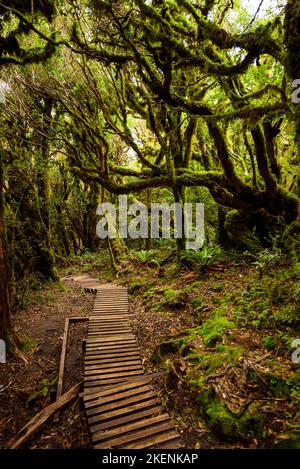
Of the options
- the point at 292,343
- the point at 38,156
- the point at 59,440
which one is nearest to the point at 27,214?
the point at 38,156

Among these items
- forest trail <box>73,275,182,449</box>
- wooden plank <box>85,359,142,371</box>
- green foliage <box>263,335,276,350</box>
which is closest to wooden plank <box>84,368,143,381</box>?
forest trail <box>73,275,182,449</box>

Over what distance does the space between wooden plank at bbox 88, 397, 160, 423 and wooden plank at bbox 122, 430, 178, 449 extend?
1.78ft

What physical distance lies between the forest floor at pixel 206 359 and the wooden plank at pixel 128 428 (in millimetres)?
168

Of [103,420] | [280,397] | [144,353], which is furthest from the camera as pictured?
[144,353]

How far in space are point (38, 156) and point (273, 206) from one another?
9.27 metres

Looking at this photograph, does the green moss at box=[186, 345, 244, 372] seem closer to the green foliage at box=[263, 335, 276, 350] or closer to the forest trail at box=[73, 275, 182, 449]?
the green foliage at box=[263, 335, 276, 350]

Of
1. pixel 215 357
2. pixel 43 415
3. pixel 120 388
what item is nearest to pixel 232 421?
pixel 215 357

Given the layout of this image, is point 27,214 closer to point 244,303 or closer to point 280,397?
point 244,303

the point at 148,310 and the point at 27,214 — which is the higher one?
the point at 27,214

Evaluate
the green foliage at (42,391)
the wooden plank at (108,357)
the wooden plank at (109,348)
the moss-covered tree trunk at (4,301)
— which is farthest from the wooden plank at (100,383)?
the moss-covered tree trunk at (4,301)

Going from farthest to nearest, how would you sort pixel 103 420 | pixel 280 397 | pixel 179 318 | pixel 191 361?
pixel 179 318 → pixel 191 361 → pixel 103 420 → pixel 280 397

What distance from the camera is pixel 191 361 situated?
4.89m

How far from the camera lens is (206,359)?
15.6ft

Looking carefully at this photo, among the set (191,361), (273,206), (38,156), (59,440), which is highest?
(38,156)
